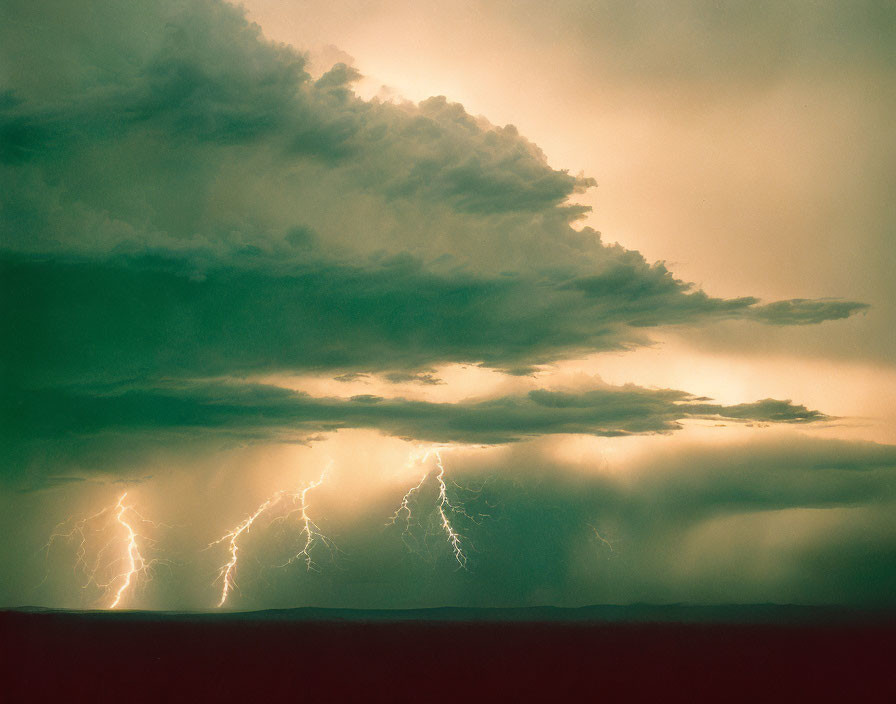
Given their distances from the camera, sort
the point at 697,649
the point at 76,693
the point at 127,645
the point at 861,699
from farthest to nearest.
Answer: the point at 127,645 < the point at 697,649 < the point at 76,693 < the point at 861,699

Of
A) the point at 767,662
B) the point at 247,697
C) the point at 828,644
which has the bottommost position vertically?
the point at 828,644

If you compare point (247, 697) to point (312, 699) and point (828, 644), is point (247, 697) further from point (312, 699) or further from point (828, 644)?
point (828, 644)

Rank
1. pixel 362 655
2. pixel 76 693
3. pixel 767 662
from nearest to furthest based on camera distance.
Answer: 1. pixel 76 693
2. pixel 767 662
3. pixel 362 655

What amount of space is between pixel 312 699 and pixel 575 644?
22.2m

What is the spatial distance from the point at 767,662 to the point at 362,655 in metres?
13.0

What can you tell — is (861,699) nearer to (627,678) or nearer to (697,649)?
(627,678)

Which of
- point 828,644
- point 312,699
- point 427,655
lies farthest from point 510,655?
point 828,644

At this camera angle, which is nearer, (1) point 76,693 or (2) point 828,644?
(1) point 76,693

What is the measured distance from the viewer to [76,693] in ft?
56.6

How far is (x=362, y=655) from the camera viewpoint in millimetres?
28578

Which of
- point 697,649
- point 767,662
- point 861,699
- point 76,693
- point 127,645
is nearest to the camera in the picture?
point 861,699

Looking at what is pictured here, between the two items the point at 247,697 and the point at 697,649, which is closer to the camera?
the point at 247,697

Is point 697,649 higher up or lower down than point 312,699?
lower down

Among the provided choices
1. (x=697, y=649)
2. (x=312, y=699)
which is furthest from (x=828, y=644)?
(x=312, y=699)
